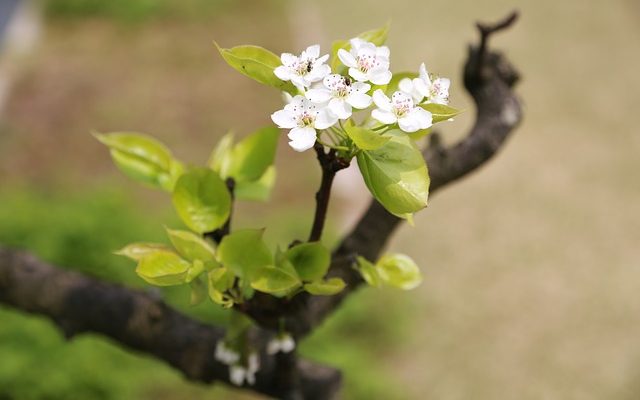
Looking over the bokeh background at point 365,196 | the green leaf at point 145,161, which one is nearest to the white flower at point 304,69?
the green leaf at point 145,161

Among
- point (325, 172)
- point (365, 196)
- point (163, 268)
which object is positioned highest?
point (325, 172)

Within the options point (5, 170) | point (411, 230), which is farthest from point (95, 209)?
point (411, 230)

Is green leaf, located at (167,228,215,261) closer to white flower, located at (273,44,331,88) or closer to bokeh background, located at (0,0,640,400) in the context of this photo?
white flower, located at (273,44,331,88)

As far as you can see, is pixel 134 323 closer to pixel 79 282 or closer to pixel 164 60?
pixel 79 282

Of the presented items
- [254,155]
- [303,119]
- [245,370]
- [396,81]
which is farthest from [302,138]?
[245,370]

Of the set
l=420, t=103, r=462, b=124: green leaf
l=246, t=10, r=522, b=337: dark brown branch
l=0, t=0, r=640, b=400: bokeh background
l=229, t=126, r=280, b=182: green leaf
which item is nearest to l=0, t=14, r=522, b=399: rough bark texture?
l=246, t=10, r=522, b=337: dark brown branch

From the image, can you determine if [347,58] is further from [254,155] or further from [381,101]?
[254,155]
